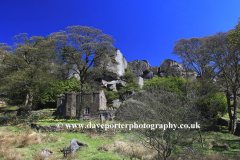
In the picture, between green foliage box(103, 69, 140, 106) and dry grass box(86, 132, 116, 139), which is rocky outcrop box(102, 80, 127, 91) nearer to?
green foliage box(103, 69, 140, 106)

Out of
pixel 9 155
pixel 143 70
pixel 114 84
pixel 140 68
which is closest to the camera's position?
pixel 9 155

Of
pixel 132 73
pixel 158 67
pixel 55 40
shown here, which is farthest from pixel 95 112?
pixel 158 67

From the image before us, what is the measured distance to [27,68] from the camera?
20.9 meters

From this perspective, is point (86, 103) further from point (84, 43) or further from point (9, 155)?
point (9, 155)

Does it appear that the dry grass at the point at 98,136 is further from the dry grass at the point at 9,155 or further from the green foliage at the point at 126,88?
the green foliage at the point at 126,88

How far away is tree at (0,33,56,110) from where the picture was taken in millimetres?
19741

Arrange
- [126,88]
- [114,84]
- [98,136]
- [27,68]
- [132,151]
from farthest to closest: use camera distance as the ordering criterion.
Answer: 1. [114,84]
2. [126,88]
3. [27,68]
4. [98,136]
5. [132,151]

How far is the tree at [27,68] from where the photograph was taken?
64.8ft

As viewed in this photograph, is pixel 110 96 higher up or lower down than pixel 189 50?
lower down

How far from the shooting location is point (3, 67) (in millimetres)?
24266

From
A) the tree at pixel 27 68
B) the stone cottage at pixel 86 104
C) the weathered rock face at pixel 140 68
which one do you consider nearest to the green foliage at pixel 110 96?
the stone cottage at pixel 86 104

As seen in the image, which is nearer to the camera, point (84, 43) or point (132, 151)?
point (132, 151)

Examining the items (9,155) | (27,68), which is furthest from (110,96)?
(9,155)

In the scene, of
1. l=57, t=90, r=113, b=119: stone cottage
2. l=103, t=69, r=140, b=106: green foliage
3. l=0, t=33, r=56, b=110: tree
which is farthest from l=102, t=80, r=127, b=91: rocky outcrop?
l=0, t=33, r=56, b=110: tree
